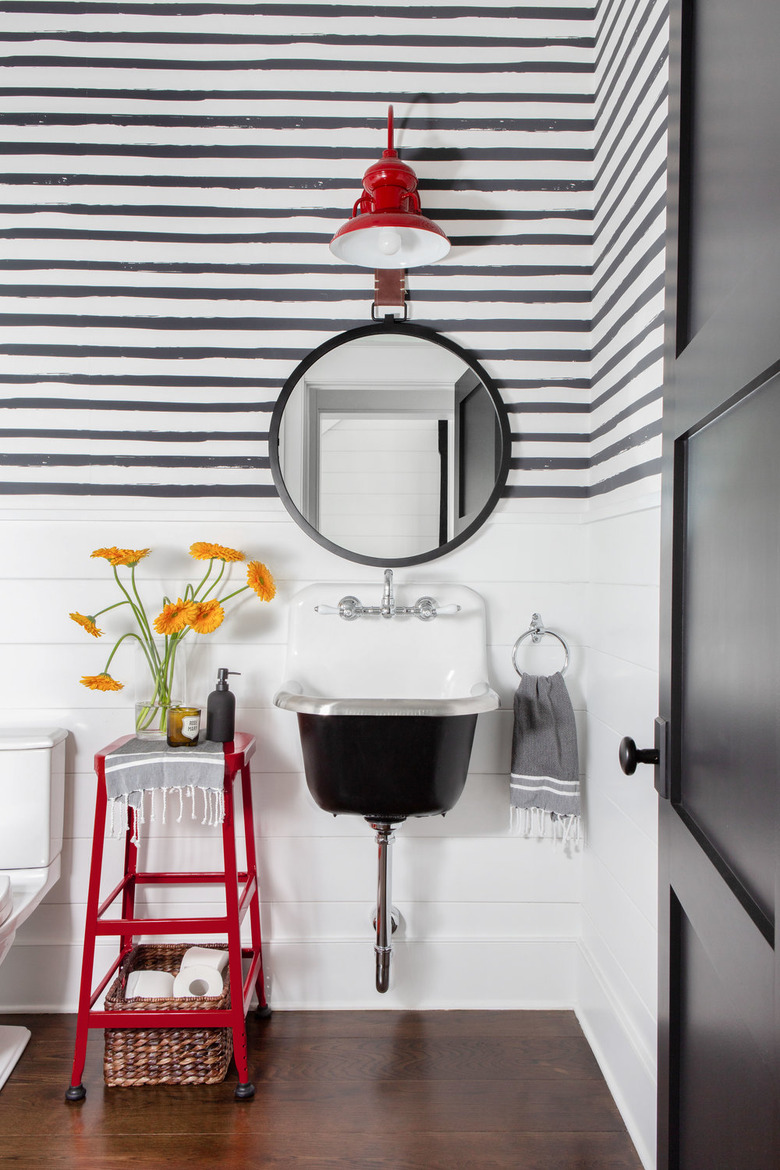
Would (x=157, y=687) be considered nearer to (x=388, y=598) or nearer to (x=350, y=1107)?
(x=388, y=598)

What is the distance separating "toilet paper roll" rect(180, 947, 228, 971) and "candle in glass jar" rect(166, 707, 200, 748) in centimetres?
50

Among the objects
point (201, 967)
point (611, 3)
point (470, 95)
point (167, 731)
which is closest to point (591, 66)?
point (611, 3)

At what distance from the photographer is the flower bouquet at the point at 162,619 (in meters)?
1.86

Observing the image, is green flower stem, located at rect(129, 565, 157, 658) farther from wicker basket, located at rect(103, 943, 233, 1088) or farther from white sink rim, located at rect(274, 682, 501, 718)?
wicker basket, located at rect(103, 943, 233, 1088)

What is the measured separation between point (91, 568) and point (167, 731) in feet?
1.68

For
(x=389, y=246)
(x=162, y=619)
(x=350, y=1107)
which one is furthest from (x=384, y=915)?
(x=389, y=246)

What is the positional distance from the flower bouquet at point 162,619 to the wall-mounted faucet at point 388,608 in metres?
0.17

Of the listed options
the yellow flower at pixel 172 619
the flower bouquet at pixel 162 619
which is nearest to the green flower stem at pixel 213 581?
the flower bouquet at pixel 162 619

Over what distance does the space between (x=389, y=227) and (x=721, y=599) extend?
1335 millimetres

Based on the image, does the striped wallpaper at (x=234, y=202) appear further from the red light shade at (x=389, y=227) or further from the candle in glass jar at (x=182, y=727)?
the candle in glass jar at (x=182, y=727)

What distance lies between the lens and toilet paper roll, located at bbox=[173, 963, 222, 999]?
181 centimetres

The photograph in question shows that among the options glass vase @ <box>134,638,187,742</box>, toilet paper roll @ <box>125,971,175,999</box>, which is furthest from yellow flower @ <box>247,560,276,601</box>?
toilet paper roll @ <box>125,971,175,999</box>

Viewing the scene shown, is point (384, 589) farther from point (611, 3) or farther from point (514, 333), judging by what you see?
point (611, 3)

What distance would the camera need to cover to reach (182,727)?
5.95ft
